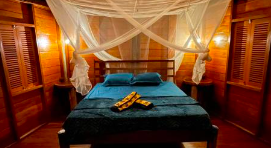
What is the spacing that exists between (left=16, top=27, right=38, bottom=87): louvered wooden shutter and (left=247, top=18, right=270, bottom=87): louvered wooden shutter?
3.49 meters

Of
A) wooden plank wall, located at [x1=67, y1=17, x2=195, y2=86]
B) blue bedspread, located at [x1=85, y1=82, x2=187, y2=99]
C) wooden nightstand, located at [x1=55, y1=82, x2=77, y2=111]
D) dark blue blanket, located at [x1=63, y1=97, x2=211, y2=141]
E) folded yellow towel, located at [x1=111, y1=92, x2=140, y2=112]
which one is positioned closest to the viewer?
dark blue blanket, located at [x1=63, y1=97, x2=211, y2=141]

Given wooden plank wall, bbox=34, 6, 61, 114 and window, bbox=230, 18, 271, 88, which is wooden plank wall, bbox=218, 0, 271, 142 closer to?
window, bbox=230, 18, 271, 88

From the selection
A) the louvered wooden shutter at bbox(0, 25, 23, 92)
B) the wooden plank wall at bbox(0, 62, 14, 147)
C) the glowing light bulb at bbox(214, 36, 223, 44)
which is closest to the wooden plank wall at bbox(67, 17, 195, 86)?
the glowing light bulb at bbox(214, 36, 223, 44)

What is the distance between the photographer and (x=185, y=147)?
2.23 metres

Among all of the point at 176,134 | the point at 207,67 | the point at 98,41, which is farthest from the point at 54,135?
the point at 207,67

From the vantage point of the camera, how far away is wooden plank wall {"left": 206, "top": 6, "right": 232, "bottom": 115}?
9.30 ft

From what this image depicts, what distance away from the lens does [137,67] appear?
320cm

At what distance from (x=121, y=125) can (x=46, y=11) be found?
2547 millimetres

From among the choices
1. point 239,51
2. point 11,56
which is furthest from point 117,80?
point 239,51

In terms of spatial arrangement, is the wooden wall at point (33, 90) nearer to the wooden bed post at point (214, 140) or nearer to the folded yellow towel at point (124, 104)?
the folded yellow towel at point (124, 104)

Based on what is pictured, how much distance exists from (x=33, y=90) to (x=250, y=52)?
11.7 ft

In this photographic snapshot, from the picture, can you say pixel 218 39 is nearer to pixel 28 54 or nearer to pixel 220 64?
pixel 220 64

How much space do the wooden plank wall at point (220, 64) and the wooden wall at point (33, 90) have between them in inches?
123

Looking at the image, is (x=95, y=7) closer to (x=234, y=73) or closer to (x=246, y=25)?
(x=246, y=25)
